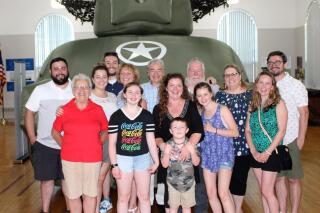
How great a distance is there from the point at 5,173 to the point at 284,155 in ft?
14.1

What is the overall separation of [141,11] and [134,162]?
2.54 meters

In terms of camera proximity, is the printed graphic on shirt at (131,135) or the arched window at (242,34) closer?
the printed graphic on shirt at (131,135)

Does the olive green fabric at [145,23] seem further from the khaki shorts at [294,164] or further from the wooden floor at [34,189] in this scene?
the khaki shorts at [294,164]

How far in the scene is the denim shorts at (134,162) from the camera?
3.47 meters

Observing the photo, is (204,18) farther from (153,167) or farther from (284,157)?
(153,167)

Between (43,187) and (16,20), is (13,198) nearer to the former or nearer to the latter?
(43,187)

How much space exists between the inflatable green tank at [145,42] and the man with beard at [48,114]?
46.1 inches

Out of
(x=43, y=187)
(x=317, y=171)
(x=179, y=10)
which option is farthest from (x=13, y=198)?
(x=317, y=171)

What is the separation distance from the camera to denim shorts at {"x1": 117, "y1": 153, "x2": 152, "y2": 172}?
3.47m

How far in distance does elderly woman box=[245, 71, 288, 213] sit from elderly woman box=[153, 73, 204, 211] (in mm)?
420

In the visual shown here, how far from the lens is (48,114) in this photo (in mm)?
3930

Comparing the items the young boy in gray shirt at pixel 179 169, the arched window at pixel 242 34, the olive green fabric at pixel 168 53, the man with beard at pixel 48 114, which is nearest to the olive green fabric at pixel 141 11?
the olive green fabric at pixel 168 53

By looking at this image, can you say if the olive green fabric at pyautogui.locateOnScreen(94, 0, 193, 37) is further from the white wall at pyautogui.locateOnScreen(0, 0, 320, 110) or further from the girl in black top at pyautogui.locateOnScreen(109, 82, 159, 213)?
the white wall at pyautogui.locateOnScreen(0, 0, 320, 110)

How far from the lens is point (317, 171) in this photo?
6.42 m
